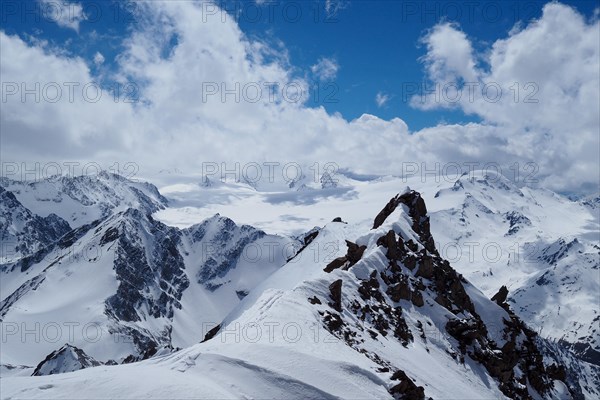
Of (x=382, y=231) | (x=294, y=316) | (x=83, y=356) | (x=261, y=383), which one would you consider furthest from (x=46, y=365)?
(x=261, y=383)

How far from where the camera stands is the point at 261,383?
30.5 metres

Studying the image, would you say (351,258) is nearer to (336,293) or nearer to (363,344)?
(336,293)

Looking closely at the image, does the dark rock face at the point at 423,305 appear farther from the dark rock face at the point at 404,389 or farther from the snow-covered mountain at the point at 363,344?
the dark rock face at the point at 404,389

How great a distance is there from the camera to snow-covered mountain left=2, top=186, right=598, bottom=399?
29734 millimetres

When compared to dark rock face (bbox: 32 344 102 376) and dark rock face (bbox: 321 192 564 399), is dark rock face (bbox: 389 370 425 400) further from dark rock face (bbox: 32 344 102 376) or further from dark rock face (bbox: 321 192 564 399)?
dark rock face (bbox: 32 344 102 376)

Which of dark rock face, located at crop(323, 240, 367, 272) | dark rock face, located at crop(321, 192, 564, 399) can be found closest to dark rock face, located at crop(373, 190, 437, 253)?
dark rock face, located at crop(321, 192, 564, 399)

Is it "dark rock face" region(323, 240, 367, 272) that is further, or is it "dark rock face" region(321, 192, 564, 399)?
"dark rock face" region(323, 240, 367, 272)

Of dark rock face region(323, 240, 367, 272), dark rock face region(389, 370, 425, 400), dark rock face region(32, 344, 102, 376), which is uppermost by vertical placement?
dark rock face region(323, 240, 367, 272)

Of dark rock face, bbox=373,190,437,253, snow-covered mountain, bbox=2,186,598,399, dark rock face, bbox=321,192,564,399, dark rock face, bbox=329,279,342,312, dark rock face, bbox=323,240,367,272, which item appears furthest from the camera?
dark rock face, bbox=373,190,437,253

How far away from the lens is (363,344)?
1804 inches

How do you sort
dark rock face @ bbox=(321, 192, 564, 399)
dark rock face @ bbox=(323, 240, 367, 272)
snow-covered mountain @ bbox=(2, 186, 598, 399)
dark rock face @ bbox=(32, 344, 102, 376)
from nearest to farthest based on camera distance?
snow-covered mountain @ bbox=(2, 186, 598, 399) → dark rock face @ bbox=(321, 192, 564, 399) → dark rock face @ bbox=(323, 240, 367, 272) → dark rock face @ bbox=(32, 344, 102, 376)

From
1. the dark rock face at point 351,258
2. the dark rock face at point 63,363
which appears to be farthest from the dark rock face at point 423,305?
the dark rock face at point 63,363

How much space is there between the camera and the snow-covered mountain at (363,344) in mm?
→ 29734

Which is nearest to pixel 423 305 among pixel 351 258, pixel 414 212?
pixel 351 258
